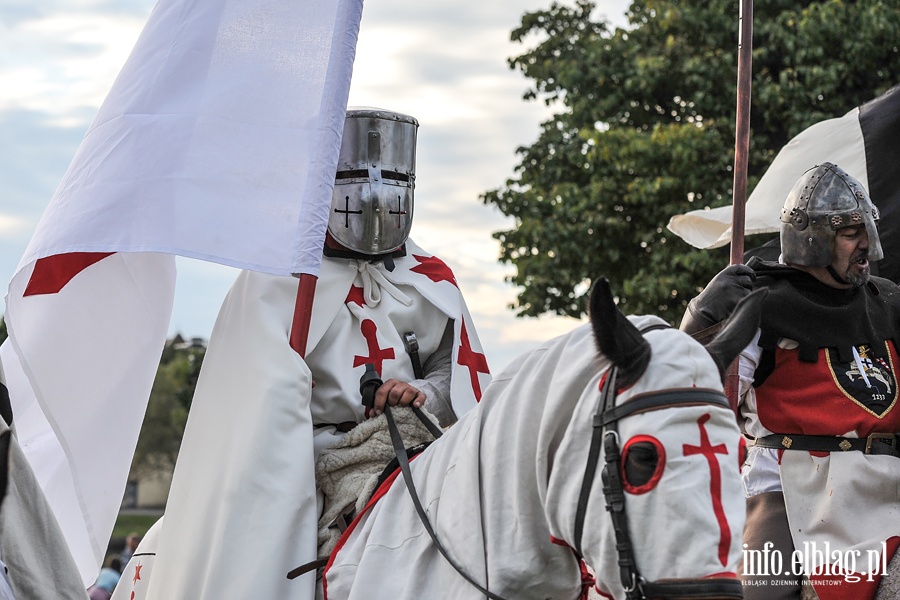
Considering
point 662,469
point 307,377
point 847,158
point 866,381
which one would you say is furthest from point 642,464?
point 847,158

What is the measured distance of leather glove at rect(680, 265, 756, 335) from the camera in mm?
4480

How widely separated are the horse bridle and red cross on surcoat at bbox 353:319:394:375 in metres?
1.68

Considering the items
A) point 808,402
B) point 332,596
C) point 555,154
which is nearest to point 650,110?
point 555,154

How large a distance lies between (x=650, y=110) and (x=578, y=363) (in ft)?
40.2

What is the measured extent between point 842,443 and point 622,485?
6.75 feet

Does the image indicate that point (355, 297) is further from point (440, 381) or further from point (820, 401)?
point (820, 401)

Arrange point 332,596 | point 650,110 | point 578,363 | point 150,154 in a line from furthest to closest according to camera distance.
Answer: point 650,110
point 150,154
point 332,596
point 578,363

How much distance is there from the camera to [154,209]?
4656mm

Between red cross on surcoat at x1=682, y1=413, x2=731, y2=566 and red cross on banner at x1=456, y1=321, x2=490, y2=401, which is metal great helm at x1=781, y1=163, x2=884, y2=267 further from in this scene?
red cross on surcoat at x1=682, y1=413, x2=731, y2=566

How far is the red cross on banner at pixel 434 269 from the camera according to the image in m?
5.12

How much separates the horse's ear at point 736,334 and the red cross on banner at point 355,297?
1.81 m

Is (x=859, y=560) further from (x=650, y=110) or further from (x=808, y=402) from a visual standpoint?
(x=650, y=110)

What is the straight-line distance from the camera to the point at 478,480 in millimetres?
3588

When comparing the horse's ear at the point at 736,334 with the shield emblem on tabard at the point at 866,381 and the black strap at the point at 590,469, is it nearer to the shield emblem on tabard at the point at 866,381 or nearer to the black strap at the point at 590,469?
the black strap at the point at 590,469
